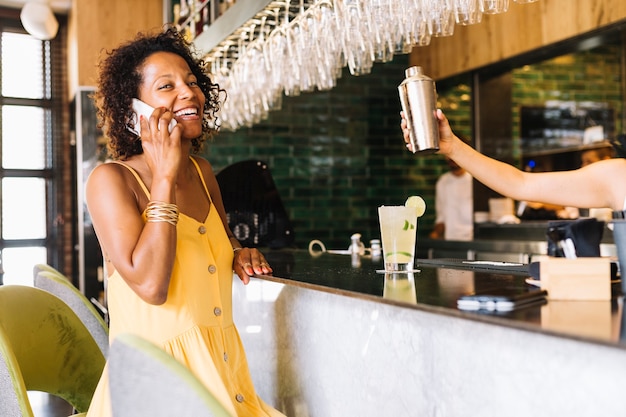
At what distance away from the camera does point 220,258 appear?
1731 millimetres

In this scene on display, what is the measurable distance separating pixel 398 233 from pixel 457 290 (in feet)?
1.28

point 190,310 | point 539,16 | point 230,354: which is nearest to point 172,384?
point 190,310

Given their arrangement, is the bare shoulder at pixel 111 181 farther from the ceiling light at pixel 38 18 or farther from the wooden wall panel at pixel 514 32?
the ceiling light at pixel 38 18

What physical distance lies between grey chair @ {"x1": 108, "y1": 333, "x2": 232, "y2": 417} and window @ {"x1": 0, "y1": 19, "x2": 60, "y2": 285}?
7.19 meters

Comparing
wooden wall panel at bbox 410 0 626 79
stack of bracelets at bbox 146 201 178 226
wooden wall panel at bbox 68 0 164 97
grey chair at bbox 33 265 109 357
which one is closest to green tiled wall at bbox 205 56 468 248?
wooden wall panel at bbox 410 0 626 79

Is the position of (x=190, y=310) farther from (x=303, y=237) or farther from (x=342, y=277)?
(x=303, y=237)

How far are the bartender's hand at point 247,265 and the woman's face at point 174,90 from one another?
38cm

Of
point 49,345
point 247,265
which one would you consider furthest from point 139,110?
point 49,345

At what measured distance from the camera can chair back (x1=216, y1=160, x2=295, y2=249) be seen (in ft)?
12.5

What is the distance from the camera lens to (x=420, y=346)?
5.57 ft

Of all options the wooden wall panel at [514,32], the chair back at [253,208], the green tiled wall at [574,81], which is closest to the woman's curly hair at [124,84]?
the chair back at [253,208]

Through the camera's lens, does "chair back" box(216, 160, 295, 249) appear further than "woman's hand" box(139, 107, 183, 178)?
Yes

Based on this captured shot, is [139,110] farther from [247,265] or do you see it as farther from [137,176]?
[247,265]

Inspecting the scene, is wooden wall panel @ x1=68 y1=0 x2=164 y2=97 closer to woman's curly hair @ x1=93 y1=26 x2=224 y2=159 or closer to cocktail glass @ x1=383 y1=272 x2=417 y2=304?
woman's curly hair @ x1=93 y1=26 x2=224 y2=159
